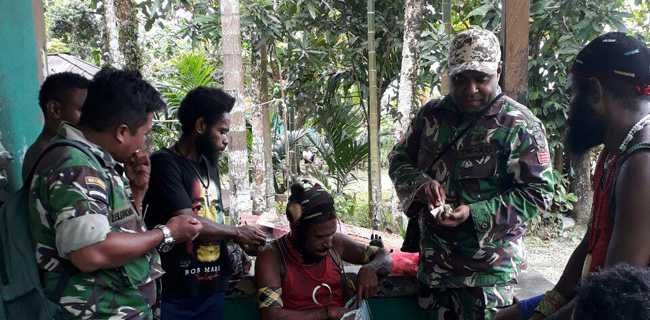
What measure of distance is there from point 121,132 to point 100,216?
1.09 feet

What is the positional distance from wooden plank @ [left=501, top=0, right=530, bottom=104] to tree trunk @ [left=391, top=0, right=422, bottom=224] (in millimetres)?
3468

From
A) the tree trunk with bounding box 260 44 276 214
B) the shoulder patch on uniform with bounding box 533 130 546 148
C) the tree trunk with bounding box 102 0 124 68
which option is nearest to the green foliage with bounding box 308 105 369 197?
the tree trunk with bounding box 260 44 276 214

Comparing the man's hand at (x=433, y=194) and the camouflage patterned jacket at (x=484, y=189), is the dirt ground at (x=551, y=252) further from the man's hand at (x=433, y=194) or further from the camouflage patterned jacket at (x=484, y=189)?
the man's hand at (x=433, y=194)

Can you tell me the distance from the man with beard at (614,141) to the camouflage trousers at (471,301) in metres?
0.59

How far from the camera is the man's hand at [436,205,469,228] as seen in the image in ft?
7.80

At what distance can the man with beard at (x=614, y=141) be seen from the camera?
1.52 meters

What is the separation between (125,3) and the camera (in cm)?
549

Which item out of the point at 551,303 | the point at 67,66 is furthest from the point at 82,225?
the point at 67,66

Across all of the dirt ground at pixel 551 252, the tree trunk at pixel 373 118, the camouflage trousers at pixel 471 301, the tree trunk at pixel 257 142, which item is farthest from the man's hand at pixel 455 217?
the tree trunk at pixel 257 142

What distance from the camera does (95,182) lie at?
1.81 metres

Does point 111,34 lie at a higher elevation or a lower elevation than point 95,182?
higher

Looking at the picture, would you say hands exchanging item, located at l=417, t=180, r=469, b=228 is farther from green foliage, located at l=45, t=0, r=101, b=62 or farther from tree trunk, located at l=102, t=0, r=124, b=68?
green foliage, located at l=45, t=0, r=101, b=62

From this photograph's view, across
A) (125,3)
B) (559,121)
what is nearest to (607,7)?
(559,121)

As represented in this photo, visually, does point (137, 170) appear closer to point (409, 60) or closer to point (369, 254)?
point (369, 254)
